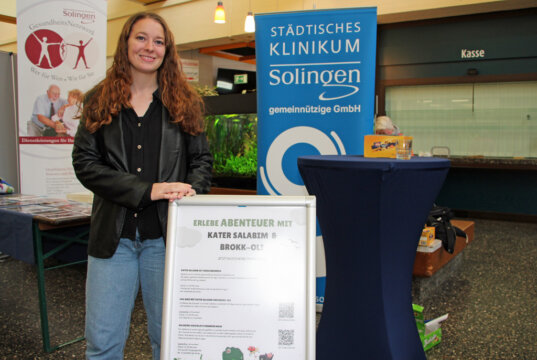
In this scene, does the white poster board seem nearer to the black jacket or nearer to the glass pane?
the black jacket

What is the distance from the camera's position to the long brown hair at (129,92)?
5.49 feet

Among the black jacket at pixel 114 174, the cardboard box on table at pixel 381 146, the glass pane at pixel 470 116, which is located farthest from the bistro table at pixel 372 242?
the glass pane at pixel 470 116

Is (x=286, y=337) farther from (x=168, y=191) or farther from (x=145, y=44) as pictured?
(x=145, y=44)

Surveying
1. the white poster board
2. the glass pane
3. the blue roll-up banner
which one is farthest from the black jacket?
the glass pane

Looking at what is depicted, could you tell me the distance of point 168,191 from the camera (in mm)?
1614

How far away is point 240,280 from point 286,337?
0.77 ft

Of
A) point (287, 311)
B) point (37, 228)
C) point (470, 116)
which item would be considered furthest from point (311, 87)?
point (470, 116)

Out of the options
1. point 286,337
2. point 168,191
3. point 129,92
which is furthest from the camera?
point 129,92

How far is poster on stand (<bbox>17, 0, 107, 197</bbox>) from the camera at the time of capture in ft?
13.2

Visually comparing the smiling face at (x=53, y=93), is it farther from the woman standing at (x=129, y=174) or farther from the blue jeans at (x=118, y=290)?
the blue jeans at (x=118, y=290)

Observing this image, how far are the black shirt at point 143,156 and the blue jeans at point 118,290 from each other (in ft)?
0.14

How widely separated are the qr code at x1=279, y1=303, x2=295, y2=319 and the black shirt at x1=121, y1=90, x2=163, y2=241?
526 mm

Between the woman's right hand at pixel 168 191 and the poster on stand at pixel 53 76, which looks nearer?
the woman's right hand at pixel 168 191

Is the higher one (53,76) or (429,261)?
(53,76)
